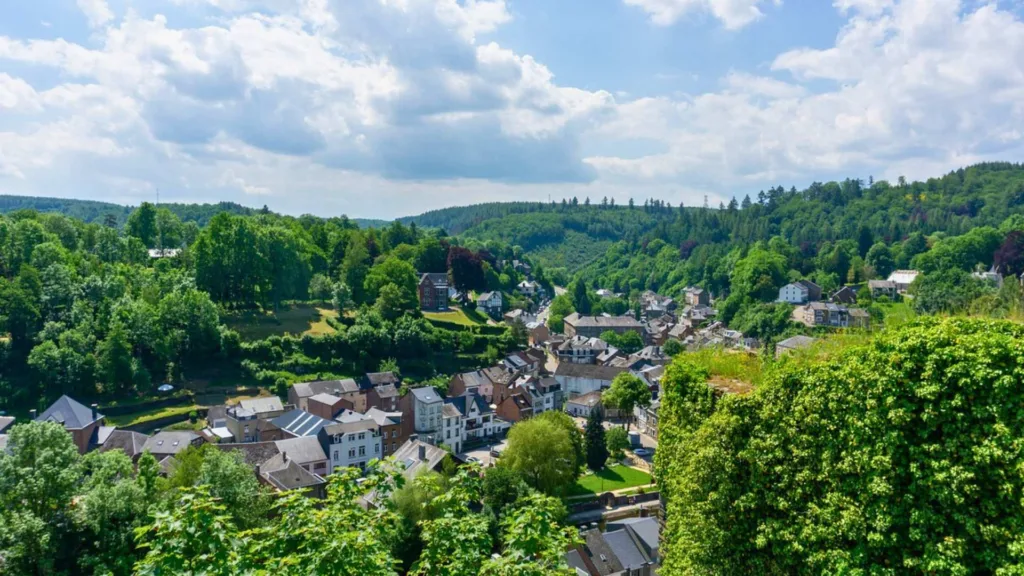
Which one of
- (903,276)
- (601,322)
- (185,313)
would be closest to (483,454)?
(185,313)

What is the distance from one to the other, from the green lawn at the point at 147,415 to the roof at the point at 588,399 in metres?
26.8

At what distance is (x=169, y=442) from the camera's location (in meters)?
30.4

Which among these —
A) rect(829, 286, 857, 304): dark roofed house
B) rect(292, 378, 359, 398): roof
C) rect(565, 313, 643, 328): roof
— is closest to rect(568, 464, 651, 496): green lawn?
rect(292, 378, 359, 398): roof

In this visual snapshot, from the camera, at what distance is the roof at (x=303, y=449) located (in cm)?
3100

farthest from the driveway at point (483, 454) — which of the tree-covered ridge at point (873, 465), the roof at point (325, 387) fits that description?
the tree-covered ridge at point (873, 465)

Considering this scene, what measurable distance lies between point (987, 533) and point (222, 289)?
53.7m

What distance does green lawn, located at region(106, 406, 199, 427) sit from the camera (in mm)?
35250

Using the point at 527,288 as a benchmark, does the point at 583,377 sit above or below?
below

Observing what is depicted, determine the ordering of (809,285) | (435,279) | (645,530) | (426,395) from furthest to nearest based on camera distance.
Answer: (809,285), (435,279), (426,395), (645,530)

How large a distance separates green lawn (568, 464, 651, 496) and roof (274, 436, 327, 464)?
44.5 ft

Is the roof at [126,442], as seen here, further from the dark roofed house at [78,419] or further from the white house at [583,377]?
the white house at [583,377]

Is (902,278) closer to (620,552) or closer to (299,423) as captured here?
(620,552)

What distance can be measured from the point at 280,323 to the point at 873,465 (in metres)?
49.5

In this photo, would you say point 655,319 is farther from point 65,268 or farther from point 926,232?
point 65,268
